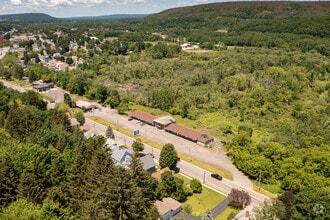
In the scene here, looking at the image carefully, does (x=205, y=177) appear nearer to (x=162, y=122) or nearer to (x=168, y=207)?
(x=168, y=207)

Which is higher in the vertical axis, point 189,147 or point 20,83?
point 20,83

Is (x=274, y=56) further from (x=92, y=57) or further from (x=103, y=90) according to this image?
(x=92, y=57)

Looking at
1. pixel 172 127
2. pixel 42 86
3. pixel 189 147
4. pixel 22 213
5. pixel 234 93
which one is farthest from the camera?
pixel 42 86

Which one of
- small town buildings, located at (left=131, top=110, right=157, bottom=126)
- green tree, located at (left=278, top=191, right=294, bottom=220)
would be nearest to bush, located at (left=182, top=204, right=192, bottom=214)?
green tree, located at (left=278, top=191, right=294, bottom=220)

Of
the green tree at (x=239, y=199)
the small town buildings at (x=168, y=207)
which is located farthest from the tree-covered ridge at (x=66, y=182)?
the green tree at (x=239, y=199)

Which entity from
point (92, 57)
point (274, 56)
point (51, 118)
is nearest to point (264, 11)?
point (274, 56)

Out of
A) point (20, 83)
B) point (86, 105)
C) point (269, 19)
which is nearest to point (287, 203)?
point (86, 105)
